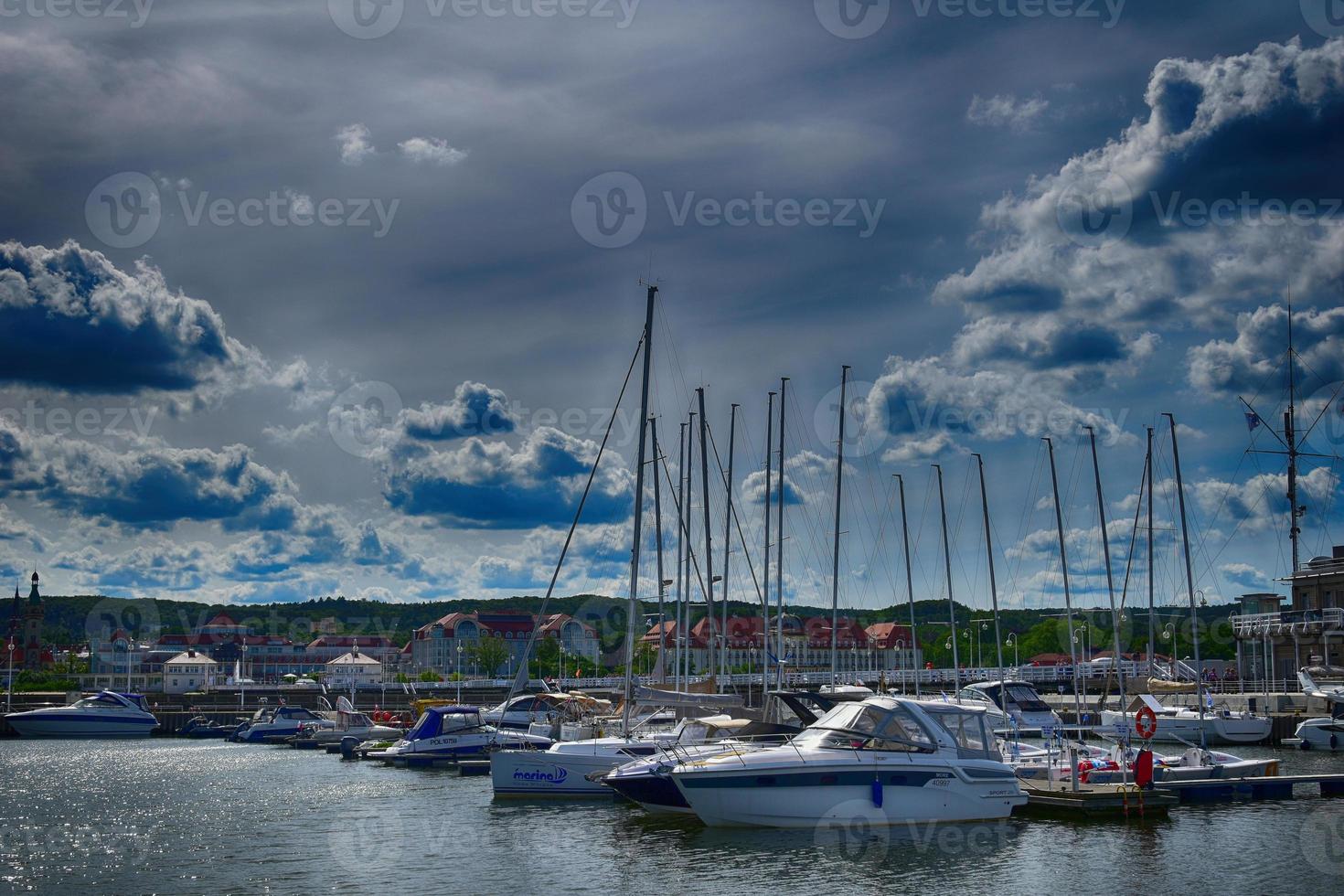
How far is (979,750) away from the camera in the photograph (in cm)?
3431

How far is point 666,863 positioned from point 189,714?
9090 centimetres

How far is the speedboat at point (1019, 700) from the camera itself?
68.1m

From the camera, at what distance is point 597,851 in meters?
31.2

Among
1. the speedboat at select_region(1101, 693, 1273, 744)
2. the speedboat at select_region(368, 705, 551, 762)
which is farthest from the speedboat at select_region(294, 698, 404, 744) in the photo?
the speedboat at select_region(1101, 693, 1273, 744)

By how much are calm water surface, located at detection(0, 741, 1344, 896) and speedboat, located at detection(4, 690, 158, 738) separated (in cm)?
5764

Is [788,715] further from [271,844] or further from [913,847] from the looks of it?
[271,844]

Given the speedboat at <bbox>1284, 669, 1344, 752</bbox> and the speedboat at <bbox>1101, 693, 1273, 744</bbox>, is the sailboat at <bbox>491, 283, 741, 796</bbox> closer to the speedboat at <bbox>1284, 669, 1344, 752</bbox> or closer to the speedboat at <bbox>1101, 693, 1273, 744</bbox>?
the speedboat at <bbox>1101, 693, 1273, 744</bbox>

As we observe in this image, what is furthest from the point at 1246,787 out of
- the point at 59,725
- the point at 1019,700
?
the point at 59,725

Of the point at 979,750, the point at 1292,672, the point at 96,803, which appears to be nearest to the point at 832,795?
the point at 979,750

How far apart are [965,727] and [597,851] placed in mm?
11796

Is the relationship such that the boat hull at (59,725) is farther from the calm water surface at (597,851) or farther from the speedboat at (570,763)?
the speedboat at (570,763)

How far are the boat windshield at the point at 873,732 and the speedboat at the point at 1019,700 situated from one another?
35.3 m

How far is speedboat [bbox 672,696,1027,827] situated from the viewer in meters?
31.8

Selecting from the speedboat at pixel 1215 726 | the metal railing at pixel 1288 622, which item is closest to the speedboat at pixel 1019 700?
the speedboat at pixel 1215 726
